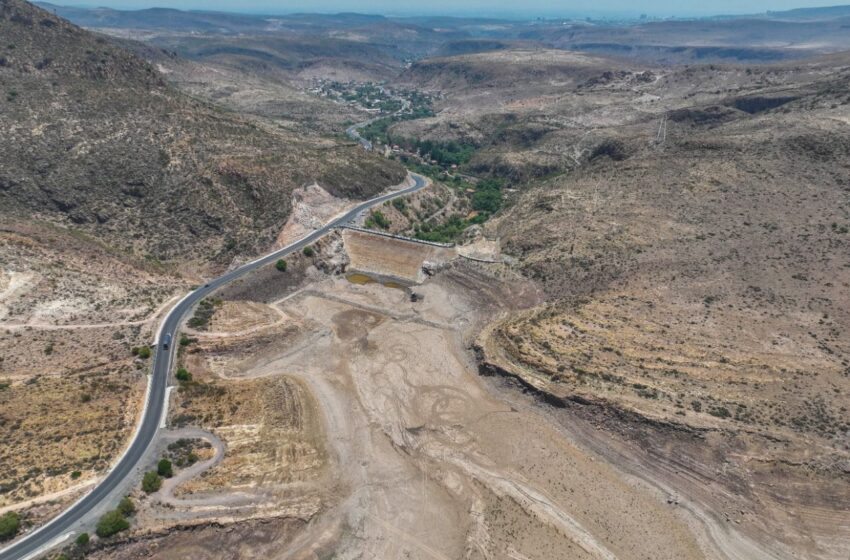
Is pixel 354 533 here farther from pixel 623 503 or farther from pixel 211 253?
pixel 211 253

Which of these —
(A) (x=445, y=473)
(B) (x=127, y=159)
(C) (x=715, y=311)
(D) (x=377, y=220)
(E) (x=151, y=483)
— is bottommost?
(A) (x=445, y=473)

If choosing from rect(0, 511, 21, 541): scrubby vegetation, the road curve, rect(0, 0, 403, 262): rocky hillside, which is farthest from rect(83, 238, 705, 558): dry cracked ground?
rect(0, 0, 403, 262): rocky hillside

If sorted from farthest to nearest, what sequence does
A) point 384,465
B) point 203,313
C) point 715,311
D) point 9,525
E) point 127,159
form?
point 127,159, point 203,313, point 715,311, point 384,465, point 9,525

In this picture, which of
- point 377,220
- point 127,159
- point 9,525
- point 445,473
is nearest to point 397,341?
point 445,473

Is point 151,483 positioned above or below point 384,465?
above

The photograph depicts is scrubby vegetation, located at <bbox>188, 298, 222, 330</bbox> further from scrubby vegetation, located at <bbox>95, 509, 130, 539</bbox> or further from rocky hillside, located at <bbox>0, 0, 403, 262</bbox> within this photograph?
scrubby vegetation, located at <bbox>95, 509, 130, 539</bbox>

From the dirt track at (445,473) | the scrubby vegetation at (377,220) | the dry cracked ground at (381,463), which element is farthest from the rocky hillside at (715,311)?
the scrubby vegetation at (377,220)

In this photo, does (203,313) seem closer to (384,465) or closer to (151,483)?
(151,483)
